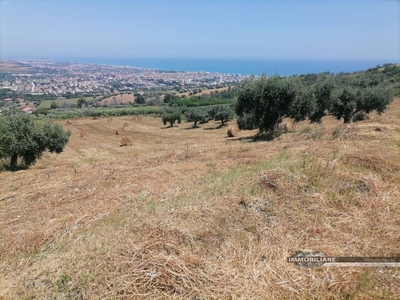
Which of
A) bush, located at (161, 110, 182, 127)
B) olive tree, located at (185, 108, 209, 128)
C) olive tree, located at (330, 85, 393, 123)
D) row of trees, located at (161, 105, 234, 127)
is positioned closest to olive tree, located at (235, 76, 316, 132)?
olive tree, located at (330, 85, 393, 123)

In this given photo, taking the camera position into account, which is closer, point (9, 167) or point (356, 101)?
point (9, 167)

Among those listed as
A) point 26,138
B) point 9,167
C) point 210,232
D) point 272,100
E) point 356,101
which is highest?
point 272,100

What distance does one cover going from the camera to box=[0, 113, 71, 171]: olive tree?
67.2ft

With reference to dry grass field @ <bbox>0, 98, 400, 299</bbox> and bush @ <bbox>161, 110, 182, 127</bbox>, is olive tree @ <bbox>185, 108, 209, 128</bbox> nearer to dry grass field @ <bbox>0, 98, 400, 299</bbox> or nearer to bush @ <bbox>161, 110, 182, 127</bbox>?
bush @ <bbox>161, 110, 182, 127</bbox>

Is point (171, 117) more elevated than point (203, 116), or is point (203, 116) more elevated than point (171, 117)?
point (203, 116)

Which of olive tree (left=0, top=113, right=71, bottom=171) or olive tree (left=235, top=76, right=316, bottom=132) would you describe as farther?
olive tree (left=235, top=76, right=316, bottom=132)

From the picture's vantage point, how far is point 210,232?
5.11m

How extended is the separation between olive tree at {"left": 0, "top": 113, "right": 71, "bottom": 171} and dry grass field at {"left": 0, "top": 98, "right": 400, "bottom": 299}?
13.4 m

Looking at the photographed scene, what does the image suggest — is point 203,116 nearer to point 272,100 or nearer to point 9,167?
point 272,100

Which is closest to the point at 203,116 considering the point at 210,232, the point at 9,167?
the point at 9,167

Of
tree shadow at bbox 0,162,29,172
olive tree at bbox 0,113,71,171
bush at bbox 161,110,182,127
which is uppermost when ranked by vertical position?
olive tree at bbox 0,113,71,171

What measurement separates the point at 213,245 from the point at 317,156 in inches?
243

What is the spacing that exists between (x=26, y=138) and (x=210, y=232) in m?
21.5

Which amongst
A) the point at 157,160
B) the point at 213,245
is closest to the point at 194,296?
the point at 213,245
